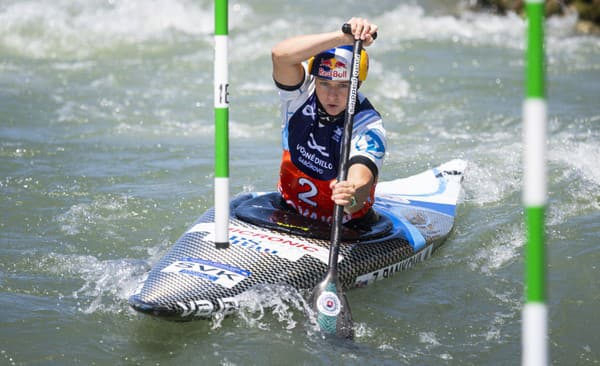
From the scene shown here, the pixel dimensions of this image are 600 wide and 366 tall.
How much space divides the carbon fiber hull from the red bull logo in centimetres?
90

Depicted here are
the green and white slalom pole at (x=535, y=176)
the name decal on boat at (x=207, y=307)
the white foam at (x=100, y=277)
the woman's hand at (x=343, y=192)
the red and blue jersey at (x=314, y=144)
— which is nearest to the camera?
the green and white slalom pole at (x=535, y=176)

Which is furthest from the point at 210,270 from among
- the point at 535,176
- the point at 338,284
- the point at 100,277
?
the point at 535,176

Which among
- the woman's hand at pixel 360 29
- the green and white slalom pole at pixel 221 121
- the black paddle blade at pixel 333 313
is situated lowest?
the black paddle blade at pixel 333 313

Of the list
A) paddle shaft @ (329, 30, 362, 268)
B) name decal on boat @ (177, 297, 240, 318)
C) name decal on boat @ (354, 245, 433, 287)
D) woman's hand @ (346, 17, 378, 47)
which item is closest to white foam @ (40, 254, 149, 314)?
name decal on boat @ (177, 297, 240, 318)

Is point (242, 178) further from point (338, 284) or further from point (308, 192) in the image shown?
point (338, 284)

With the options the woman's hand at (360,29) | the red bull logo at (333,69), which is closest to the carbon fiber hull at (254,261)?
the red bull logo at (333,69)

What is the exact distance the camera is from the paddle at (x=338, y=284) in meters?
4.01

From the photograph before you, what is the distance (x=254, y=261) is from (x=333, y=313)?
Answer: 548 mm

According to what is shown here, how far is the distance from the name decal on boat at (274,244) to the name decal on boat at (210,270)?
0.64 ft

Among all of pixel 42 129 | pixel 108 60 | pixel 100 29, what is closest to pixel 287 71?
pixel 42 129

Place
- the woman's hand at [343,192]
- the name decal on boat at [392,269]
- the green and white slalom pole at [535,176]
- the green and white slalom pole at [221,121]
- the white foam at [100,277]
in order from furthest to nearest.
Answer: the name decal on boat at [392,269] → the white foam at [100,277] → the woman's hand at [343,192] → the green and white slalom pole at [221,121] → the green and white slalom pole at [535,176]

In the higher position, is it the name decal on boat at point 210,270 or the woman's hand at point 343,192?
the woman's hand at point 343,192

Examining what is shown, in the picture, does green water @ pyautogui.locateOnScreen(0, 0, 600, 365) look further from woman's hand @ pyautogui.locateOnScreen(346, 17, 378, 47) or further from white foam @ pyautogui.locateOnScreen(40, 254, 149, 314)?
woman's hand @ pyautogui.locateOnScreen(346, 17, 378, 47)

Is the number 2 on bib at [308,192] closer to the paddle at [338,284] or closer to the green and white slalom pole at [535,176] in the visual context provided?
the paddle at [338,284]
